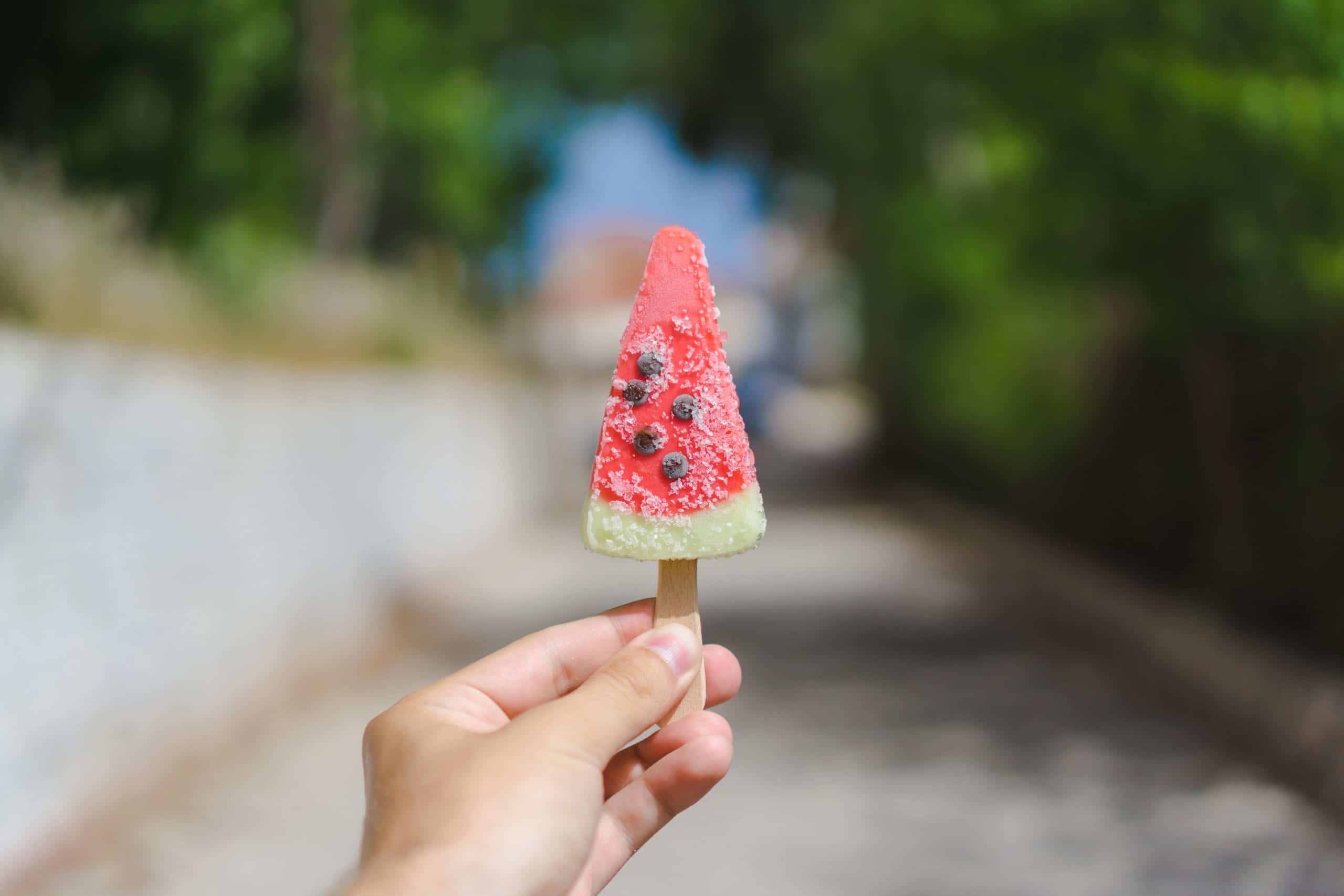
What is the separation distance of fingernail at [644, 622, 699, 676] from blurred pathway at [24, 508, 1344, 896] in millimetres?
2108

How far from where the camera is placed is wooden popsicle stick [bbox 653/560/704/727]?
2.23 metres

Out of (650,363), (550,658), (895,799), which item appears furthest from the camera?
(895,799)

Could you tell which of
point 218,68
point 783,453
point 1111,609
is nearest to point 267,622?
point 218,68

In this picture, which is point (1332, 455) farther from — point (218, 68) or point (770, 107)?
point (770, 107)

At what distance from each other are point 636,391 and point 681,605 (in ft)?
1.20

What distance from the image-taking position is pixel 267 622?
852 centimetres

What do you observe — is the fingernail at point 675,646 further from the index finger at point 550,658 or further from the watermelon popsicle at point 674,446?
the index finger at point 550,658

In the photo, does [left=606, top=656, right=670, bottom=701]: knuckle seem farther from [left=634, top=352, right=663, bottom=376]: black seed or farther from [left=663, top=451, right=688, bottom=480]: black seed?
[left=634, top=352, right=663, bottom=376]: black seed

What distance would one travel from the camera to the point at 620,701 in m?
2.12

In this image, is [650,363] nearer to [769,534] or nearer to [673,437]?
[673,437]

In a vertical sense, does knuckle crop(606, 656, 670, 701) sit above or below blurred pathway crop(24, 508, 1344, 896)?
above

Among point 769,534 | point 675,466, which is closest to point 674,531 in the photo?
point 675,466

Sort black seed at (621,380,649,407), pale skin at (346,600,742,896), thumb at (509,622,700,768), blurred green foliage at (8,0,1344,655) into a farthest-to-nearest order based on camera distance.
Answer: blurred green foliage at (8,0,1344,655) < black seed at (621,380,649,407) < thumb at (509,622,700,768) < pale skin at (346,600,742,896)

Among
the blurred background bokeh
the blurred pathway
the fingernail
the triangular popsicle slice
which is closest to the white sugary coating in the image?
the triangular popsicle slice
